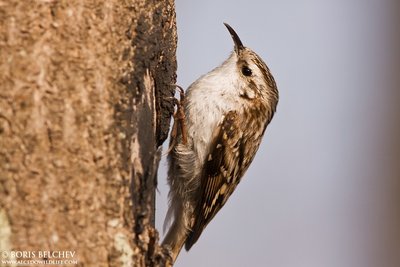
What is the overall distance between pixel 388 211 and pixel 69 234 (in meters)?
3.65

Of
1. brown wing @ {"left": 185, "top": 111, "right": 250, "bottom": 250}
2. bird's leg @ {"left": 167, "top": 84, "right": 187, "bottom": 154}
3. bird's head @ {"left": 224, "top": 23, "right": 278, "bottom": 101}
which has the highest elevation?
bird's head @ {"left": 224, "top": 23, "right": 278, "bottom": 101}

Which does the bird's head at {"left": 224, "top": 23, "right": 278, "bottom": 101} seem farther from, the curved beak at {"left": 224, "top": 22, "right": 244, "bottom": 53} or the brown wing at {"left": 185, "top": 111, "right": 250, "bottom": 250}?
the brown wing at {"left": 185, "top": 111, "right": 250, "bottom": 250}

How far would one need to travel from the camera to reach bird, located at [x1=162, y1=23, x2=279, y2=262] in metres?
3.50

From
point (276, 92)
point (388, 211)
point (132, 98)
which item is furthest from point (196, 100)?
point (388, 211)

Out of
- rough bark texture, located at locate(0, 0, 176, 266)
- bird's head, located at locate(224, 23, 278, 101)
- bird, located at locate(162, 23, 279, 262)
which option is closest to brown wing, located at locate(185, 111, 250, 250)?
bird, located at locate(162, 23, 279, 262)

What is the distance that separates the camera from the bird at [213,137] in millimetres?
3498

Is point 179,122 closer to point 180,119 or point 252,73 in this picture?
point 180,119

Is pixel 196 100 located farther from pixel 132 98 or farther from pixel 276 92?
pixel 132 98

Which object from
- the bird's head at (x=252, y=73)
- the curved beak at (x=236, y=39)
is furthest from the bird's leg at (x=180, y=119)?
the curved beak at (x=236, y=39)

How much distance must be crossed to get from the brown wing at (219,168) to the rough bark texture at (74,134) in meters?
1.26

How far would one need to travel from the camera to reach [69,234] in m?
2.07

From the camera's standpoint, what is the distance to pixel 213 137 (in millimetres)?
3574

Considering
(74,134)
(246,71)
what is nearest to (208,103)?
(246,71)

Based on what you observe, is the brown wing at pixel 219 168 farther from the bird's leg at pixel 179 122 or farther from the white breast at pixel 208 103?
the bird's leg at pixel 179 122
